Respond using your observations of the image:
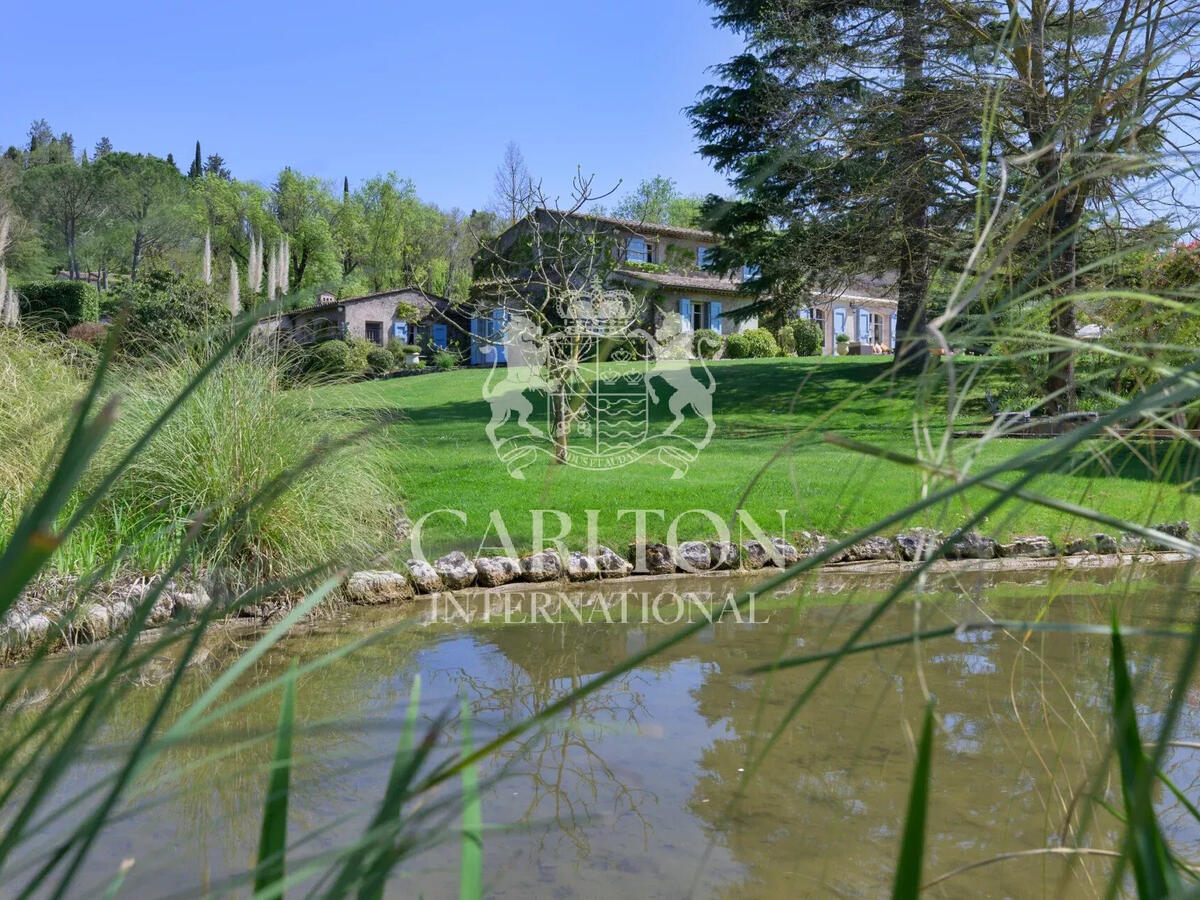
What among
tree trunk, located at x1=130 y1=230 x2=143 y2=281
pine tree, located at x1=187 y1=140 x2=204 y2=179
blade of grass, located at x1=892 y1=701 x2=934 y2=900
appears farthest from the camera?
pine tree, located at x1=187 y1=140 x2=204 y2=179

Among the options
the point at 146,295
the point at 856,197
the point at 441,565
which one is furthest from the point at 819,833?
the point at 146,295

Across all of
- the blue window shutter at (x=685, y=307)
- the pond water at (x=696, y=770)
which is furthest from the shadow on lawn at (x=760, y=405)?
the blue window shutter at (x=685, y=307)

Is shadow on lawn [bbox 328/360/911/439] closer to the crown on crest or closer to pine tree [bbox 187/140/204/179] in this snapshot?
the crown on crest

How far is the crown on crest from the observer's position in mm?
9887

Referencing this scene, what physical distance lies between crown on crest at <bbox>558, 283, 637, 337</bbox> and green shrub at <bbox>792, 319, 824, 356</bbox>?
1802 cm

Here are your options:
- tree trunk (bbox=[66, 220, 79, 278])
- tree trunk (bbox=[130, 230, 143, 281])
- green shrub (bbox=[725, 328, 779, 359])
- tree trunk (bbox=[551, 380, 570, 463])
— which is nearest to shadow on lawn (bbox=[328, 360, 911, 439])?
tree trunk (bbox=[551, 380, 570, 463])

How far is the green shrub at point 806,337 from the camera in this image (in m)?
28.9

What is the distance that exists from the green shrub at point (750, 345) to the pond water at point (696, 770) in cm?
2264

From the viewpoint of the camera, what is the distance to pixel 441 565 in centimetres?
656

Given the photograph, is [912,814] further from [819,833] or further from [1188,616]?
[1188,616]

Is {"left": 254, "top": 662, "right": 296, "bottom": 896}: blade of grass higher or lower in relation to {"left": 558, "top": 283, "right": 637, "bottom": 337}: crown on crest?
lower

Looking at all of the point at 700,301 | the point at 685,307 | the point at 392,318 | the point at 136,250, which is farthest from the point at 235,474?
the point at 136,250
